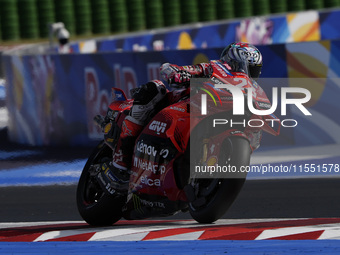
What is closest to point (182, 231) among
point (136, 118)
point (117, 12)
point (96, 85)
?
point (136, 118)

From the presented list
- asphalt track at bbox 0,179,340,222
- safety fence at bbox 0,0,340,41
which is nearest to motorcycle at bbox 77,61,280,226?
asphalt track at bbox 0,179,340,222

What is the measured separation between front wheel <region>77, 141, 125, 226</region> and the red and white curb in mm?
85

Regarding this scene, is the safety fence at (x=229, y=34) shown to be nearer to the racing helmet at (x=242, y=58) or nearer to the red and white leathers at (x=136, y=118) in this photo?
the red and white leathers at (x=136, y=118)

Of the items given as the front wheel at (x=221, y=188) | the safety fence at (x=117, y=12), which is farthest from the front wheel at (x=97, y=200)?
the safety fence at (x=117, y=12)

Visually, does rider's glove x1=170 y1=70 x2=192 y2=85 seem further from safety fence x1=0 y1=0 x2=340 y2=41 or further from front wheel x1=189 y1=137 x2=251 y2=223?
safety fence x1=0 y1=0 x2=340 y2=41

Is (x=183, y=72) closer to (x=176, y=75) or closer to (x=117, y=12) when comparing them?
(x=176, y=75)

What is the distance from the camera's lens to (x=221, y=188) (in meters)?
5.09

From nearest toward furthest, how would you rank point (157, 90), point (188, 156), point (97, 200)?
point (188, 156), point (157, 90), point (97, 200)

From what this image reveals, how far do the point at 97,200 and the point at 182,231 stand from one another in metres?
0.93

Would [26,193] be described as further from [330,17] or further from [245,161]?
[330,17]

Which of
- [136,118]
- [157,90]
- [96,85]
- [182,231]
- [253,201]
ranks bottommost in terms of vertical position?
[253,201]

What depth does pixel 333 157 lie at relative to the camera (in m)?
9.77

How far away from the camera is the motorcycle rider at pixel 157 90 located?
18.1 feet

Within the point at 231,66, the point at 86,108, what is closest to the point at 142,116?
the point at 231,66
